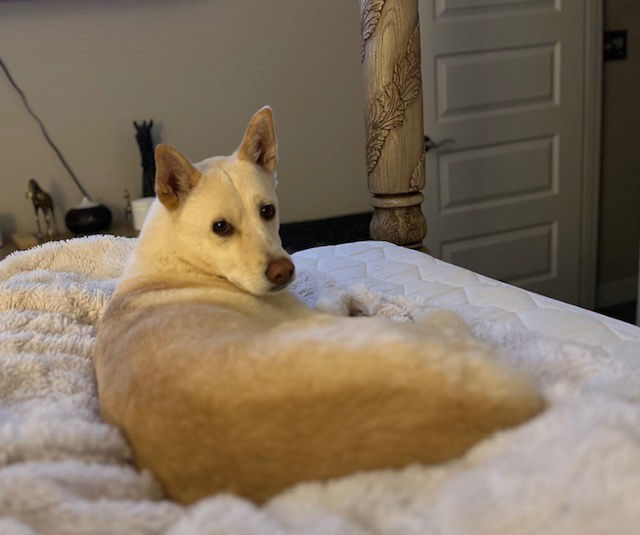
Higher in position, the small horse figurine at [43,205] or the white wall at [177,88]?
the white wall at [177,88]

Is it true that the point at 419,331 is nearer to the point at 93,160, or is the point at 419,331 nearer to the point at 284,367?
the point at 284,367

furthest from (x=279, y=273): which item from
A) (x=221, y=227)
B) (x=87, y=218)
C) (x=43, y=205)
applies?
(x=43, y=205)

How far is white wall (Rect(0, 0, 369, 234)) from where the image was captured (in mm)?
2523

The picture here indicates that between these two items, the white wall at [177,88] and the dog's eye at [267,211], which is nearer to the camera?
the dog's eye at [267,211]

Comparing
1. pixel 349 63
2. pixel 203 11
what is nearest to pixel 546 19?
pixel 349 63

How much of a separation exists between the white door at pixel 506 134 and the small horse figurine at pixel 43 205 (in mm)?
1579

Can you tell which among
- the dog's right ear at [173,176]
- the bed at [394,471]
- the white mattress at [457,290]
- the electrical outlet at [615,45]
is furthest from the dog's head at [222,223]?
the electrical outlet at [615,45]

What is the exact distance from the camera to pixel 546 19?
2.96 m

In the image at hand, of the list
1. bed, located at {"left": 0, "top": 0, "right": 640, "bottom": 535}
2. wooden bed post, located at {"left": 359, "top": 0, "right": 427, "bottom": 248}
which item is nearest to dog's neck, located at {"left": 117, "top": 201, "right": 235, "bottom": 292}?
bed, located at {"left": 0, "top": 0, "right": 640, "bottom": 535}

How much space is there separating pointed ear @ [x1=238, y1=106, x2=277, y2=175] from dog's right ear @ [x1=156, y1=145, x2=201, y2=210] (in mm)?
147

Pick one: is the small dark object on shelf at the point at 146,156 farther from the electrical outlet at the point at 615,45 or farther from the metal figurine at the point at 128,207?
the electrical outlet at the point at 615,45

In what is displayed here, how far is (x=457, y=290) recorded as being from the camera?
1390mm

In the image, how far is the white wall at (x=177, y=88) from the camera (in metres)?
2.52

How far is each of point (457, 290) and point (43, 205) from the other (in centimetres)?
175
